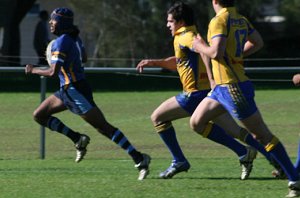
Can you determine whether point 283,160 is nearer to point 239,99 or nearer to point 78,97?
point 239,99

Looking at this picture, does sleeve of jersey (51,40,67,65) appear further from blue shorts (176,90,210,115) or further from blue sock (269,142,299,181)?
blue sock (269,142,299,181)

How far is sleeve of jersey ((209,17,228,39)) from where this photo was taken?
9633 mm

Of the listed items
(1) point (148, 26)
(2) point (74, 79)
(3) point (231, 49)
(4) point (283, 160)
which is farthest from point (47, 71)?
(1) point (148, 26)

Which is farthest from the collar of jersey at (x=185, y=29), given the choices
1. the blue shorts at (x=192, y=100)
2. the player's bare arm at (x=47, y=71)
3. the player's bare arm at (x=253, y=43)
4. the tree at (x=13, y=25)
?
the tree at (x=13, y=25)

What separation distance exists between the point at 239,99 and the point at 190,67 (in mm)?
1709

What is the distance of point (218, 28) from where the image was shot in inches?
380

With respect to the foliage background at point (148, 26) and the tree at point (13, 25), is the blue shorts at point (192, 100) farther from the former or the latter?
the foliage background at point (148, 26)

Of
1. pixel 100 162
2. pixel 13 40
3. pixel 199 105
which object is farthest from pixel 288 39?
pixel 199 105

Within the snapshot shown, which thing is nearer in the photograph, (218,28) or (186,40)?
(218,28)

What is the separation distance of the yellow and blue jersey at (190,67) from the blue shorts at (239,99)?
1.46 metres

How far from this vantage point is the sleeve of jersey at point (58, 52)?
11.5m

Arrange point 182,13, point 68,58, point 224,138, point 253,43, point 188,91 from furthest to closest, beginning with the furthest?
point 68,58, point 224,138, point 188,91, point 182,13, point 253,43

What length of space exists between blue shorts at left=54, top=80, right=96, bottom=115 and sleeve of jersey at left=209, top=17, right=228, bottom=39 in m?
2.53

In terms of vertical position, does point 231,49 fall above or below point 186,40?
above
